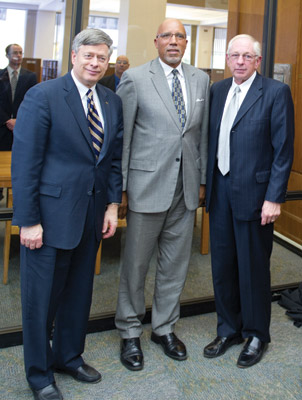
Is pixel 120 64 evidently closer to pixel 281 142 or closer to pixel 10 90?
pixel 10 90

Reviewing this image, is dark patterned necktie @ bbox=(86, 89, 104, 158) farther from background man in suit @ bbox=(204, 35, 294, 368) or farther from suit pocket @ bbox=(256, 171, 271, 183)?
suit pocket @ bbox=(256, 171, 271, 183)

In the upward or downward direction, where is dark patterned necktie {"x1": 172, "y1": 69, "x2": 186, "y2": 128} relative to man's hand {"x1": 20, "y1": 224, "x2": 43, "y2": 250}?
upward

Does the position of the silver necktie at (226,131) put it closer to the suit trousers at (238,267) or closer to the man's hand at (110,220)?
the suit trousers at (238,267)

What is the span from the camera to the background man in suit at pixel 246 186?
263cm

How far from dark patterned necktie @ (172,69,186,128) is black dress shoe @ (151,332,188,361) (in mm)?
1226

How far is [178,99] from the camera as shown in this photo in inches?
105

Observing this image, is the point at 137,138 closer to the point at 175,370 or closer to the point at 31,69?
the point at 31,69

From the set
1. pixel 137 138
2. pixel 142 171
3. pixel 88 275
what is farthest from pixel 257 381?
pixel 137 138

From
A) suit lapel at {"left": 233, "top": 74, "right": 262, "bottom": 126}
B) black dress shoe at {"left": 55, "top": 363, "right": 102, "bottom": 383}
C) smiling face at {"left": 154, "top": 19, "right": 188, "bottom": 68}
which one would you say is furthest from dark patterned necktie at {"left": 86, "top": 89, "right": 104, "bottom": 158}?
black dress shoe at {"left": 55, "top": 363, "right": 102, "bottom": 383}

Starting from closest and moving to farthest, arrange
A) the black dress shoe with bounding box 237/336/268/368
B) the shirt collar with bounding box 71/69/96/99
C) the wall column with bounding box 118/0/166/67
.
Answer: the shirt collar with bounding box 71/69/96/99 → the black dress shoe with bounding box 237/336/268/368 → the wall column with bounding box 118/0/166/67

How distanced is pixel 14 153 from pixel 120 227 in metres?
1.11

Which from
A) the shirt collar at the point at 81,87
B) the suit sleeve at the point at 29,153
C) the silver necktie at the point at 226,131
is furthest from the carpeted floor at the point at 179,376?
the shirt collar at the point at 81,87

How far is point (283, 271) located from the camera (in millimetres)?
3943

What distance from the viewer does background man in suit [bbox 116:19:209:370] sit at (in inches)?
103
